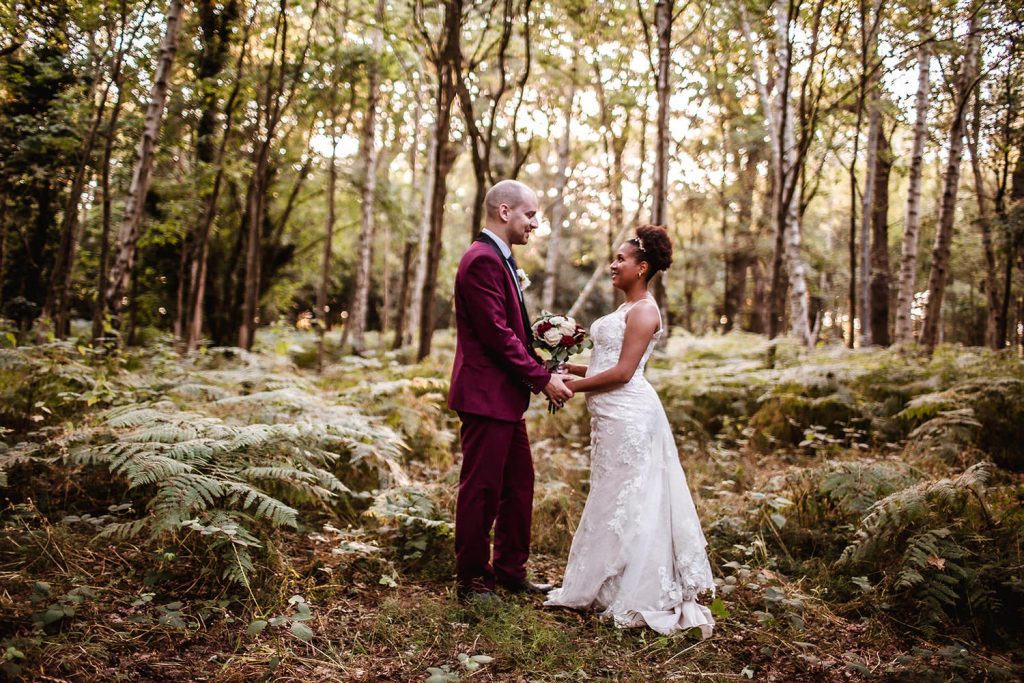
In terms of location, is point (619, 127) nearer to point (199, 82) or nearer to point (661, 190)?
point (661, 190)

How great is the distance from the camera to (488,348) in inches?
156

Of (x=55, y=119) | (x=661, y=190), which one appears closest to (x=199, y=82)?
(x=55, y=119)

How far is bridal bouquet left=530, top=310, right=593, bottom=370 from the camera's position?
4.23m

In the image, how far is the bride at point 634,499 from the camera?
156 inches

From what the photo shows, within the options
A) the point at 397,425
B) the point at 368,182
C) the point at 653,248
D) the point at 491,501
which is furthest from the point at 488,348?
the point at 368,182

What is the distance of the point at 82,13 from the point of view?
670cm

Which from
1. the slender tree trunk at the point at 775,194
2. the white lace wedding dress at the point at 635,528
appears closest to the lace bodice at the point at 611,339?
the white lace wedding dress at the point at 635,528

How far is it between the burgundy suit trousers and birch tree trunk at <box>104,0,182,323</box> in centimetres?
637

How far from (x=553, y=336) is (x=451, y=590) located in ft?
6.25

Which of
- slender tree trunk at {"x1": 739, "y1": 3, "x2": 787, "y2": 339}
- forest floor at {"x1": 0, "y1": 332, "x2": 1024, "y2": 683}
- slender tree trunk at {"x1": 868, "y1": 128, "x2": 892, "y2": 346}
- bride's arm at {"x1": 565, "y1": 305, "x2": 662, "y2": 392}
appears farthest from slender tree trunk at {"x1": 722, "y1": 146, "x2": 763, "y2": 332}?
bride's arm at {"x1": 565, "y1": 305, "x2": 662, "y2": 392}

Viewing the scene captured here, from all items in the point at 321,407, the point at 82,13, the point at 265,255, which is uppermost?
the point at 82,13

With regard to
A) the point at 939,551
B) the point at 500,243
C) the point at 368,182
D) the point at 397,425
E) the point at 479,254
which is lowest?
the point at 939,551

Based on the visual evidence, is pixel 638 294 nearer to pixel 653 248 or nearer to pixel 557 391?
pixel 653 248

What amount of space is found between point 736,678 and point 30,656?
140 inches
